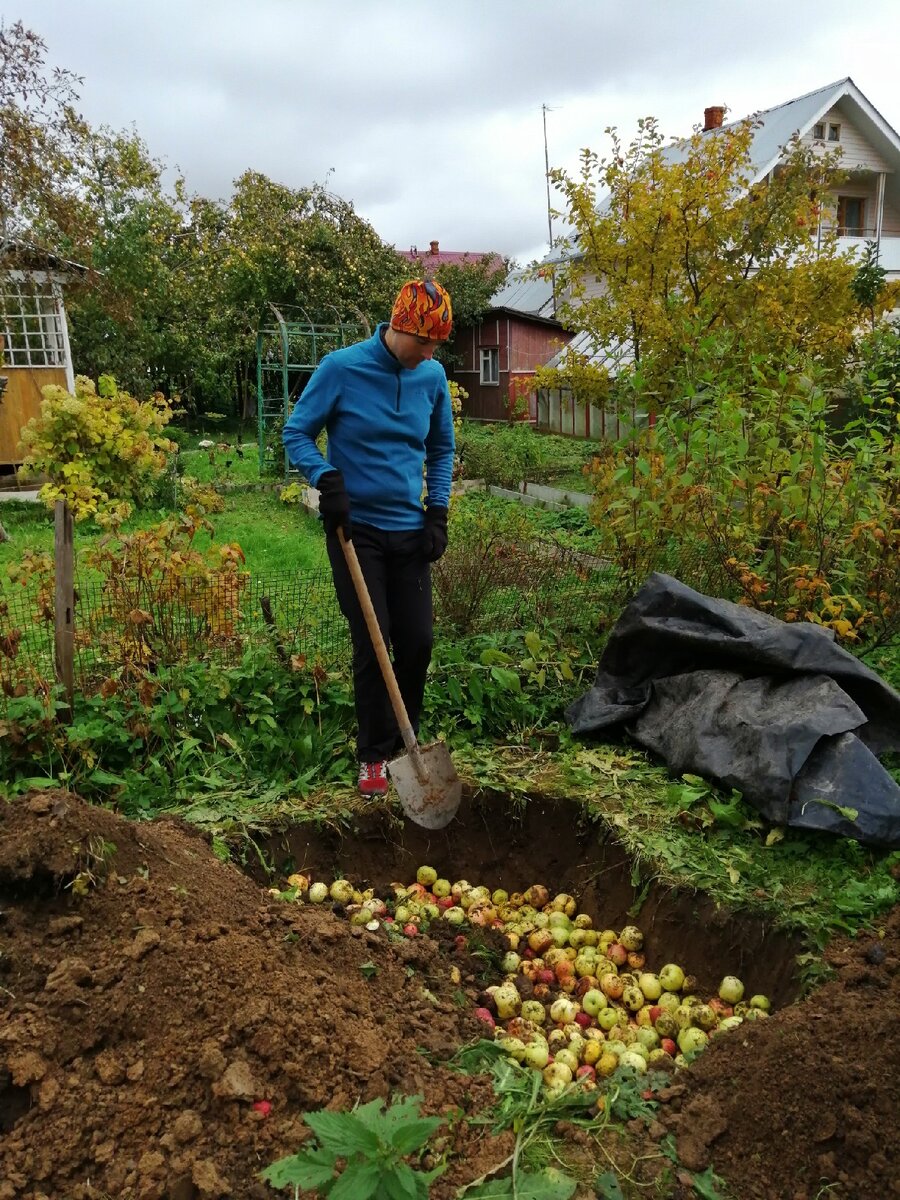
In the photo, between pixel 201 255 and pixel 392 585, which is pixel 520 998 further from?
pixel 201 255

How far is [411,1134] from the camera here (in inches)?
63.1

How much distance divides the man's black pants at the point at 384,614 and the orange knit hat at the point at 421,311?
796 mm

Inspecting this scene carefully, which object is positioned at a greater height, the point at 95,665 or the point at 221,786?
the point at 95,665

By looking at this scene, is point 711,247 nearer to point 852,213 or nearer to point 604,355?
point 604,355

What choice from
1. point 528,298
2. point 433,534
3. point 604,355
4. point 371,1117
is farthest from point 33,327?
point 528,298

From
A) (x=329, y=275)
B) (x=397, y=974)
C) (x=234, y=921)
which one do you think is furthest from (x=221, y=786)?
(x=329, y=275)

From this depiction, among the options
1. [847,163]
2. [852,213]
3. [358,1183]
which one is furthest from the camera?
[852,213]

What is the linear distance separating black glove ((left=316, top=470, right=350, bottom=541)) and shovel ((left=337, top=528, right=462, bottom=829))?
0.06m

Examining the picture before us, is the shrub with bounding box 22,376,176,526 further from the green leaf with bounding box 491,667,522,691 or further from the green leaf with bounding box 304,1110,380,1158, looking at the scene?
the green leaf with bounding box 304,1110,380,1158

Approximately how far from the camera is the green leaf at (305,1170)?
5.25ft

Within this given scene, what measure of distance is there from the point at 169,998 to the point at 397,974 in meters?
0.72

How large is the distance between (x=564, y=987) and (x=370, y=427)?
220cm

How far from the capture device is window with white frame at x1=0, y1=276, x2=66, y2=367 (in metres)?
11.8

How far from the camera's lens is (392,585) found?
3.68 m
